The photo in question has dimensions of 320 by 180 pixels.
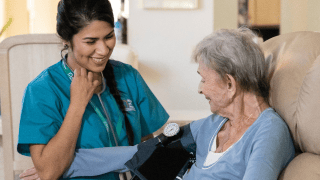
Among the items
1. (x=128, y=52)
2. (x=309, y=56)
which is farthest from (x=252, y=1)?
(x=309, y=56)

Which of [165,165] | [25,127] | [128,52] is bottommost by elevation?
[165,165]

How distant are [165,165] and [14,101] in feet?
2.55

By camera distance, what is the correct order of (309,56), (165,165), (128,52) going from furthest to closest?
(128,52), (165,165), (309,56)

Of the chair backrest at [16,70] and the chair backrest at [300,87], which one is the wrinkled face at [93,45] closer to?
the chair backrest at [16,70]

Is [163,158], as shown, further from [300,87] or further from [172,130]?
[300,87]

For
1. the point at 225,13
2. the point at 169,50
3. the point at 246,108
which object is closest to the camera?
the point at 246,108

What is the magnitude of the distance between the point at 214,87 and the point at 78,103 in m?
0.47

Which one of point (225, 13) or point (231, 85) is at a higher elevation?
point (225, 13)

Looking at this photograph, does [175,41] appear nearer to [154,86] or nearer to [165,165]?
[154,86]

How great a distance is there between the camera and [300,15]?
307 cm

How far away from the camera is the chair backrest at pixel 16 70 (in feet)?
4.79

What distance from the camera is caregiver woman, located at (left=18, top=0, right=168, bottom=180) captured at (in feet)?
3.63

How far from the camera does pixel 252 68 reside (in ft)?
3.35

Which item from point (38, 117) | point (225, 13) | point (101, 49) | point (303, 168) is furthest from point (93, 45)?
point (225, 13)
